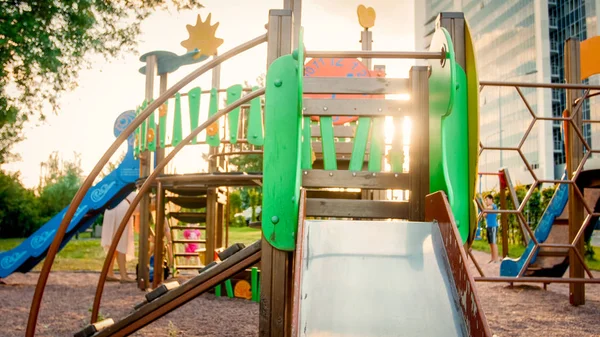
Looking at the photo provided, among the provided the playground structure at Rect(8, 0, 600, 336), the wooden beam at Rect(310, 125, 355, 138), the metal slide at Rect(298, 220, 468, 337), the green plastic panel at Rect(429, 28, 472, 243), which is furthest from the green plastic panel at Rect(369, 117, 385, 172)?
the wooden beam at Rect(310, 125, 355, 138)

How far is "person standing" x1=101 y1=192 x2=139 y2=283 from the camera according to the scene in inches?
315

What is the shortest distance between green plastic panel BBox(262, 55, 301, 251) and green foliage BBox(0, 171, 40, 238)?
75.4 ft

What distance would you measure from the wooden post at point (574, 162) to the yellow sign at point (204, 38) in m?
5.63

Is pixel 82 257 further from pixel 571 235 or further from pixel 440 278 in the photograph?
pixel 440 278

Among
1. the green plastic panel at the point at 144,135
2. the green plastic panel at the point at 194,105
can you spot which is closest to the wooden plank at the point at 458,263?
the green plastic panel at the point at 194,105

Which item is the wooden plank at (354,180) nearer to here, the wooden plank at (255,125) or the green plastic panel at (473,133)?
the green plastic panel at (473,133)

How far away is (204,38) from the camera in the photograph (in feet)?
30.5

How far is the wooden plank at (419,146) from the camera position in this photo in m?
3.02

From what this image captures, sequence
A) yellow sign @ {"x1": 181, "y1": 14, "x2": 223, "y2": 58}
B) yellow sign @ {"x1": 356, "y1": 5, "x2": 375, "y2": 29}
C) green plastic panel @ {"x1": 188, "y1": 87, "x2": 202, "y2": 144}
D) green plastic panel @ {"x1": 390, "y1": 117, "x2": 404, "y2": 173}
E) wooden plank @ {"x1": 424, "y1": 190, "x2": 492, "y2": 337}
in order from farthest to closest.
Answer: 1. yellow sign @ {"x1": 181, "y1": 14, "x2": 223, "y2": 58}
2. yellow sign @ {"x1": 356, "y1": 5, "x2": 375, "y2": 29}
3. green plastic panel @ {"x1": 188, "y1": 87, "x2": 202, "y2": 144}
4. green plastic panel @ {"x1": 390, "y1": 117, "x2": 404, "y2": 173}
5. wooden plank @ {"x1": 424, "y1": 190, "x2": 492, "y2": 337}

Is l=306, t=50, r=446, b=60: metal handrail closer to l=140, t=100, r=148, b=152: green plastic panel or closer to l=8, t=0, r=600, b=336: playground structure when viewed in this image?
l=8, t=0, r=600, b=336: playground structure

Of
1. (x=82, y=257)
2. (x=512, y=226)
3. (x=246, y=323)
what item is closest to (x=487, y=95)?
(x=512, y=226)

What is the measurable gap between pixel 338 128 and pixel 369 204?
4094 millimetres

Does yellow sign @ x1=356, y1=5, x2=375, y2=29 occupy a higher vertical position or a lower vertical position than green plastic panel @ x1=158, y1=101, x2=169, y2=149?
higher

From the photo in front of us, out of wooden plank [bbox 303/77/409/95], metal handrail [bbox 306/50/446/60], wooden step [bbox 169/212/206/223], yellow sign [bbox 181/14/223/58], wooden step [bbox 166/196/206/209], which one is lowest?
wooden step [bbox 169/212/206/223]
